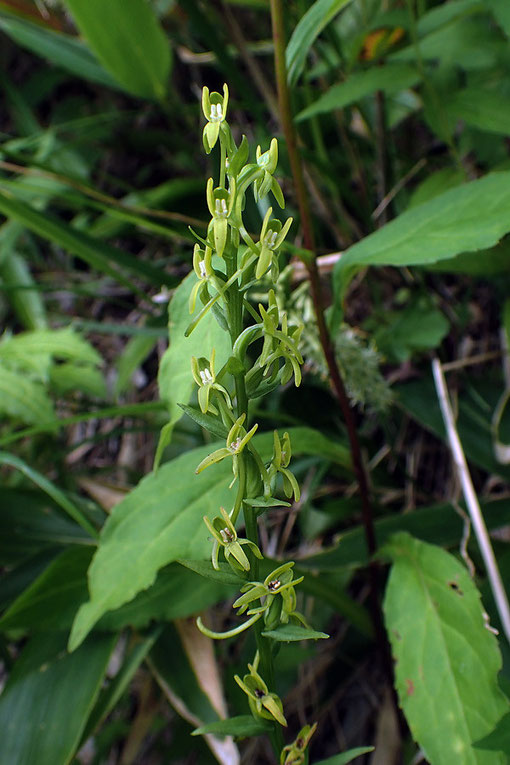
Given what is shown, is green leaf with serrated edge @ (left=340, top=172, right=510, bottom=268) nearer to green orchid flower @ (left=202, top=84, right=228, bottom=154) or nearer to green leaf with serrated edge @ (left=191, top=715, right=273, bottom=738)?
green orchid flower @ (left=202, top=84, right=228, bottom=154)

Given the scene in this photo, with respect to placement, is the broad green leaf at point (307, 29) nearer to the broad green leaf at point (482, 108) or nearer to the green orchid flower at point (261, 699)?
the broad green leaf at point (482, 108)

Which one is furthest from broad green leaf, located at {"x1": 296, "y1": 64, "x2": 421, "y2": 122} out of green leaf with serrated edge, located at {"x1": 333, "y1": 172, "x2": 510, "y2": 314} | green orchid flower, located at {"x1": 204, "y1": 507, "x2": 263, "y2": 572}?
green orchid flower, located at {"x1": 204, "y1": 507, "x2": 263, "y2": 572}

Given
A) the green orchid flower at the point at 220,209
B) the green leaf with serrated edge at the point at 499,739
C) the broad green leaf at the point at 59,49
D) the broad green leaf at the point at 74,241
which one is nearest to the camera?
the green orchid flower at the point at 220,209

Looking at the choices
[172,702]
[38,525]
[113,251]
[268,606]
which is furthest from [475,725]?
[113,251]

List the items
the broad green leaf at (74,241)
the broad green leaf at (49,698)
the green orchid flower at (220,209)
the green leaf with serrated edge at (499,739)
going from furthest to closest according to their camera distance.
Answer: the broad green leaf at (74,241) → the broad green leaf at (49,698) → the green leaf with serrated edge at (499,739) → the green orchid flower at (220,209)

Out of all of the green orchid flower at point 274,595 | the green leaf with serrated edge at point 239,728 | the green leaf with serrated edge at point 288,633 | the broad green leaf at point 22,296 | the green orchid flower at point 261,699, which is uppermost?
the broad green leaf at point 22,296

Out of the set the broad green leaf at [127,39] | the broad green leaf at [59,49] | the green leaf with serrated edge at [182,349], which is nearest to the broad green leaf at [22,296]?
the broad green leaf at [59,49]
